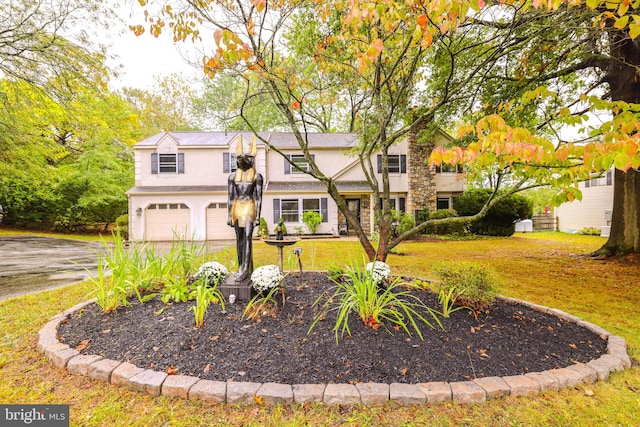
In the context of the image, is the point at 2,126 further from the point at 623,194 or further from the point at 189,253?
the point at 623,194

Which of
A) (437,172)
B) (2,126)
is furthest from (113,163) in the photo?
(437,172)

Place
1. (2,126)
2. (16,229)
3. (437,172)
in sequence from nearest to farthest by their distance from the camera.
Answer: (2,126)
(437,172)
(16,229)

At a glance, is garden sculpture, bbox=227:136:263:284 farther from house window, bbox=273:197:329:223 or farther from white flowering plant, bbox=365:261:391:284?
house window, bbox=273:197:329:223

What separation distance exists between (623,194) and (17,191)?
29041 millimetres

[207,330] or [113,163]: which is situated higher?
[113,163]

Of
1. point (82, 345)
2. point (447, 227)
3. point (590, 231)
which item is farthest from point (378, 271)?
point (590, 231)

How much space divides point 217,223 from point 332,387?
1508 centimetres

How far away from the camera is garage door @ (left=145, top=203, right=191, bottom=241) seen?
15.6 m

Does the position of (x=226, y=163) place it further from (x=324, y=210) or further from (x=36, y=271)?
(x=36, y=271)

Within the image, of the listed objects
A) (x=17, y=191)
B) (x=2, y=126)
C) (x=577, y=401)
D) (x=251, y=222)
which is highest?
(x=2, y=126)

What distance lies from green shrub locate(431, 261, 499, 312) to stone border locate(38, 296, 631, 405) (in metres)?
1.11

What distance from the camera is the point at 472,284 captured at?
3.67 meters

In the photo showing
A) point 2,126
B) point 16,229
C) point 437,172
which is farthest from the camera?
point 16,229

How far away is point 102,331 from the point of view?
3219mm
